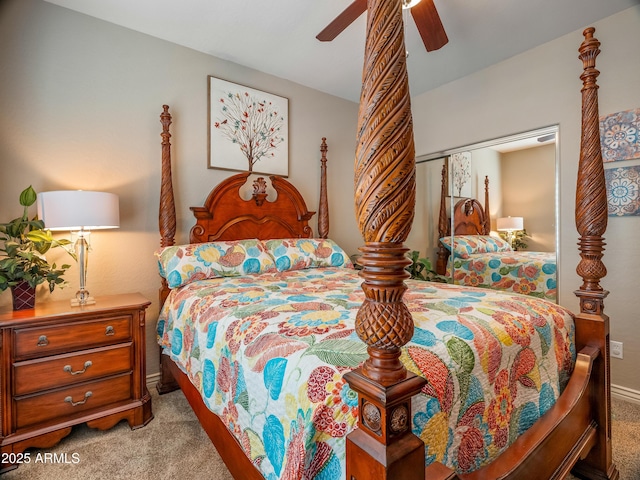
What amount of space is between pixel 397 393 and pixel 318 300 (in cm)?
96

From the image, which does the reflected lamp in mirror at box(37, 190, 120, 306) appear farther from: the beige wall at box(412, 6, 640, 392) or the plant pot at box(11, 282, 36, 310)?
the beige wall at box(412, 6, 640, 392)

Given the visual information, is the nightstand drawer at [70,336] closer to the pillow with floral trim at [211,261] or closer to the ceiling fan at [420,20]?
the pillow with floral trim at [211,261]

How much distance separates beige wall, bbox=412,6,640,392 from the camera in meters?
2.20

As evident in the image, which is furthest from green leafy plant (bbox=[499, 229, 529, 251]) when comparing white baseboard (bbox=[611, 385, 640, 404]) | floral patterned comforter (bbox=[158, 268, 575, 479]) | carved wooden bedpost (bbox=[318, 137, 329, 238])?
carved wooden bedpost (bbox=[318, 137, 329, 238])

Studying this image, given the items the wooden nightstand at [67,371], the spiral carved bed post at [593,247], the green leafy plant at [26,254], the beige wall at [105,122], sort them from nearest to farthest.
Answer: the spiral carved bed post at [593,247], the wooden nightstand at [67,371], the green leafy plant at [26,254], the beige wall at [105,122]

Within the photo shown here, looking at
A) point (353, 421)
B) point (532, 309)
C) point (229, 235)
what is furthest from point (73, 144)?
point (532, 309)

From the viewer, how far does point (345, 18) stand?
1.83 meters

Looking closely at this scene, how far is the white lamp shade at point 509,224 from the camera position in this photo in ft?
9.24

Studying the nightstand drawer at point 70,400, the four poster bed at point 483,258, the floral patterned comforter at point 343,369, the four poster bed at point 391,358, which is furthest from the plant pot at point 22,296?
the four poster bed at point 483,258

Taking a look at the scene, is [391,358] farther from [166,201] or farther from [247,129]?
[247,129]

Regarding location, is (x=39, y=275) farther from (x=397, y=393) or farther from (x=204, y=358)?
(x=397, y=393)

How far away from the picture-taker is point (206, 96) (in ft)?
8.91

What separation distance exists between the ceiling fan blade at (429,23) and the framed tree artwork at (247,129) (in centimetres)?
155

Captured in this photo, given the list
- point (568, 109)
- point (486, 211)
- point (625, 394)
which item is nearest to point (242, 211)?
point (486, 211)
